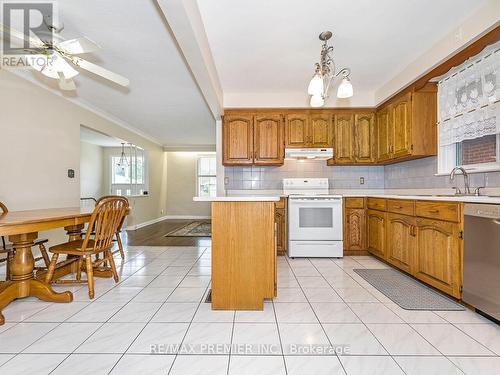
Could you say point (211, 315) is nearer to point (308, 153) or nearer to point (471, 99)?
point (308, 153)

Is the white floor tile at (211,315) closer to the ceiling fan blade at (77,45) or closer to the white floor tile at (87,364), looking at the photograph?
the white floor tile at (87,364)

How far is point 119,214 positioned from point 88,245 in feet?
1.29

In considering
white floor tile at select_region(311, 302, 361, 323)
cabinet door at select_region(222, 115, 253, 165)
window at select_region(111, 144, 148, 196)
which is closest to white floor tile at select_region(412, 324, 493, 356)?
white floor tile at select_region(311, 302, 361, 323)

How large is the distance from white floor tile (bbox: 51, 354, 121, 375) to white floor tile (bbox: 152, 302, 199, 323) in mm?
440

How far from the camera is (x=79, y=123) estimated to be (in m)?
4.23

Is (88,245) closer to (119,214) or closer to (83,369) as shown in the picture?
(119,214)

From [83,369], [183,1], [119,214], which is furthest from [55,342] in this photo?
[183,1]

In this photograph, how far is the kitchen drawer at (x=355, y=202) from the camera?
3.68 m

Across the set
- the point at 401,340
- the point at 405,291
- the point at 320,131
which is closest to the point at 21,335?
the point at 401,340

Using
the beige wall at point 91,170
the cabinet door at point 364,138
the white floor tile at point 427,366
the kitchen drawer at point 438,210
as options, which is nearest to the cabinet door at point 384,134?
the cabinet door at point 364,138

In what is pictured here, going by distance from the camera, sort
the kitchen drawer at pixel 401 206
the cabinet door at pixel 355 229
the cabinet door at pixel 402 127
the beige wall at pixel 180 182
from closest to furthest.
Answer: the kitchen drawer at pixel 401 206, the cabinet door at pixel 402 127, the cabinet door at pixel 355 229, the beige wall at pixel 180 182

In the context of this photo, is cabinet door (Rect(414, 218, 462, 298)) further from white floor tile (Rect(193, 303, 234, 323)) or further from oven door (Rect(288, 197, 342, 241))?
white floor tile (Rect(193, 303, 234, 323))

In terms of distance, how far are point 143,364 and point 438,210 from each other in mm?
2507

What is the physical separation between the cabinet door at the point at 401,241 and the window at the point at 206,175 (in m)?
6.60
